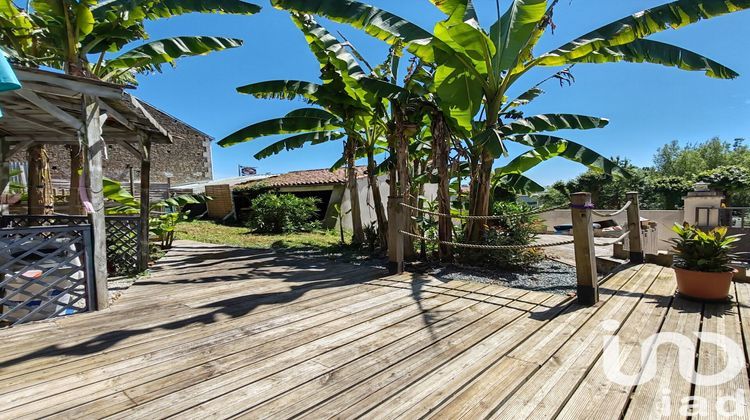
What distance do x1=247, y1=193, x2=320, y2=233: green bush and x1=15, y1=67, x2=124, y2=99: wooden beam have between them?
946 cm

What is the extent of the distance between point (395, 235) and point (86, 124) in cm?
389

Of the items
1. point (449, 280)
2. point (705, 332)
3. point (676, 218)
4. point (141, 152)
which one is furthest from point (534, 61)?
point (676, 218)

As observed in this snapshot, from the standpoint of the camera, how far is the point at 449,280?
466cm

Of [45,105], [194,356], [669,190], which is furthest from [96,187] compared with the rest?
[669,190]

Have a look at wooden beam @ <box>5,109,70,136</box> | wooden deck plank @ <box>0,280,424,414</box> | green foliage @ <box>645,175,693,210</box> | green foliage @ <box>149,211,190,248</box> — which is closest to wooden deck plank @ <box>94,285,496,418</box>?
wooden deck plank @ <box>0,280,424,414</box>

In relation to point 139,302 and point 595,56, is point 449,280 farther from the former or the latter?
point 595,56

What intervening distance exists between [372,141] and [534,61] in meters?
4.24

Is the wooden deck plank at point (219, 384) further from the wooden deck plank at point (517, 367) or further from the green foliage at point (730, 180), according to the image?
the green foliage at point (730, 180)

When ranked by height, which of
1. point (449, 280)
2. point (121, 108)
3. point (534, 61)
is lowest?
point (449, 280)

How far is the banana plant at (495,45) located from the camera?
4633mm

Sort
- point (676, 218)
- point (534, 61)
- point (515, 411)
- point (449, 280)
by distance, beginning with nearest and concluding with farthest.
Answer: point (515, 411)
point (449, 280)
point (534, 61)
point (676, 218)

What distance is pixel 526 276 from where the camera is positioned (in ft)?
16.6

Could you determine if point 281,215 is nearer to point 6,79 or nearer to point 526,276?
point 526,276

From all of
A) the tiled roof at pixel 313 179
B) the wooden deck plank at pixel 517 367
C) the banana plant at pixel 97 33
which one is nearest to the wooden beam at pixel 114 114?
the banana plant at pixel 97 33
